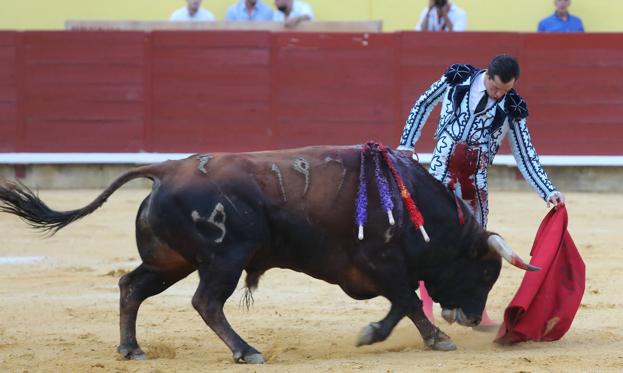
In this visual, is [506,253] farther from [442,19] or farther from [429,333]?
[442,19]

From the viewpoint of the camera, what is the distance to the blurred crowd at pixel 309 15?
33.8 ft

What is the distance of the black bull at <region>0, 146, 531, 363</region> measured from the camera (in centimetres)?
423

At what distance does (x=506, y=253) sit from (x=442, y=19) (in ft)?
19.9

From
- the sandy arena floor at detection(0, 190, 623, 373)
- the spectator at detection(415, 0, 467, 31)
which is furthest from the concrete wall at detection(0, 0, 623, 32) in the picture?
the sandy arena floor at detection(0, 190, 623, 373)

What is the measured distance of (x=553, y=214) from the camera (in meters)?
4.87

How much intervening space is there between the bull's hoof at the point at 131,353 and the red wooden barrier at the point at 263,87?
5.85 metres

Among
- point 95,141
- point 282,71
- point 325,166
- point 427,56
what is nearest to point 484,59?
point 427,56

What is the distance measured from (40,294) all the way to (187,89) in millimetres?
4678

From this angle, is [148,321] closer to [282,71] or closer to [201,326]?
[201,326]

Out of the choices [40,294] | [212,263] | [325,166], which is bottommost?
[40,294]

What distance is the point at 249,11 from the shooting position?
1061 centimetres

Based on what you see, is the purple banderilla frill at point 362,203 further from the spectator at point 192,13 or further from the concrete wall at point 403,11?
the concrete wall at point 403,11

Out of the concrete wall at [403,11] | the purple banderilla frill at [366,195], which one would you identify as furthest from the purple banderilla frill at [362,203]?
the concrete wall at [403,11]

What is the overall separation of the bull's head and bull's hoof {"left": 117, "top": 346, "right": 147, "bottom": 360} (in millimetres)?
1077
